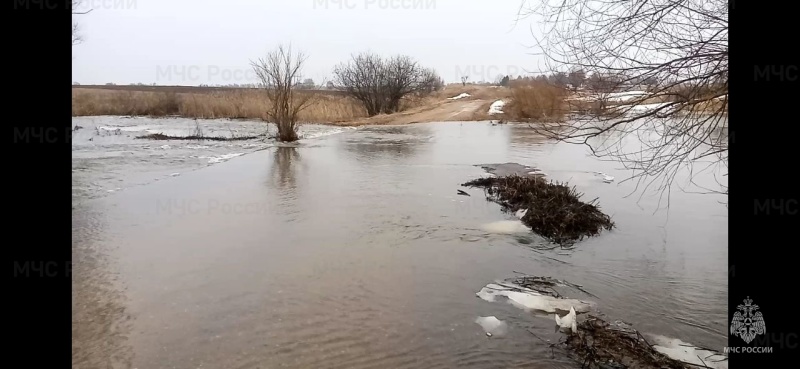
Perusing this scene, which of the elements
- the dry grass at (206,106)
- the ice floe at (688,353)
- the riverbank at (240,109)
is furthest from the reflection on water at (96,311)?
the dry grass at (206,106)

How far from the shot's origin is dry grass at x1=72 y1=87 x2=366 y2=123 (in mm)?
39406

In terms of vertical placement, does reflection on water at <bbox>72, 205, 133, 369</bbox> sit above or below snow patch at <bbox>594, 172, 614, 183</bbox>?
below

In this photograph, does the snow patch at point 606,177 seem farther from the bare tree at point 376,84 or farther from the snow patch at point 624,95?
the bare tree at point 376,84

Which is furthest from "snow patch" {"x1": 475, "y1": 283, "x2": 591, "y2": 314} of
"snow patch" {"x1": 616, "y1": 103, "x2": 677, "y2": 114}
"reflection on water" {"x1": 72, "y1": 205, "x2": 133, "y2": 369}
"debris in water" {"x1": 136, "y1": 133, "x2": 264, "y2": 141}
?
"debris in water" {"x1": 136, "y1": 133, "x2": 264, "y2": 141}

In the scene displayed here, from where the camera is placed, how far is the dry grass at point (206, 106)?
129 ft

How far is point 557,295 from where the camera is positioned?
5961 mm

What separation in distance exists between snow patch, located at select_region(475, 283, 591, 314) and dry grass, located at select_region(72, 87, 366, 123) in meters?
32.8

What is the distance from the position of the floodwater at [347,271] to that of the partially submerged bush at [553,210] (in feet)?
0.94

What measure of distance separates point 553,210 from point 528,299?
11.3ft

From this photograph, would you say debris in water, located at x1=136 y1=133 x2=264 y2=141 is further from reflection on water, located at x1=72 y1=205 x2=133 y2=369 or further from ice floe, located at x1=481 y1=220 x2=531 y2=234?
ice floe, located at x1=481 y1=220 x2=531 y2=234

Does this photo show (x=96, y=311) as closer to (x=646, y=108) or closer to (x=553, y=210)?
(x=646, y=108)

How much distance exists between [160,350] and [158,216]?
17.5 feet
